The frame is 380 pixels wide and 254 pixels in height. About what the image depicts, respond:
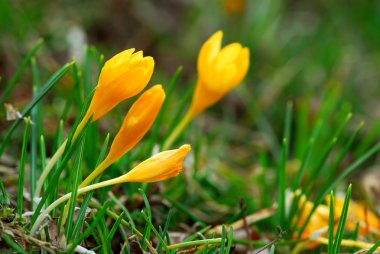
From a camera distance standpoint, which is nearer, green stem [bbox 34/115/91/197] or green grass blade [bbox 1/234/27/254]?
green grass blade [bbox 1/234/27/254]

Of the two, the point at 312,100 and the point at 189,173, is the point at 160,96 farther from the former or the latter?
the point at 312,100

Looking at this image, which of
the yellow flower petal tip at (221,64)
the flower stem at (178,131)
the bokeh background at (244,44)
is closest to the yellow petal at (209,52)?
the yellow flower petal tip at (221,64)

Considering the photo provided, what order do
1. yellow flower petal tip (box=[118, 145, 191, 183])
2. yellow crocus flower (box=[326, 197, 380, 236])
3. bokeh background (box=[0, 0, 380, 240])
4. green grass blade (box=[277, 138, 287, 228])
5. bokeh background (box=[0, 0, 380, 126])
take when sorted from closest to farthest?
1. yellow flower petal tip (box=[118, 145, 191, 183])
2. green grass blade (box=[277, 138, 287, 228])
3. yellow crocus flower (box=[326, 197, 380, 236])
4. bokeh background (box=[0, 0, 380, 240])
5. bokeh background (box=[0, 0, 380, 126])

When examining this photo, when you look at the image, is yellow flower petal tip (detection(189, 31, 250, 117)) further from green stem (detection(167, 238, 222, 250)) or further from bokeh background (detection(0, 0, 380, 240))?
bokeh background (detection(0, 0, 380, 240))

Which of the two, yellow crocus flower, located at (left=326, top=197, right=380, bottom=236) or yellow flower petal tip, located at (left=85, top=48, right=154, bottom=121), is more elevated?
yellow flower petal tip, located at (left=85, top=48, right=154, bottom=121)

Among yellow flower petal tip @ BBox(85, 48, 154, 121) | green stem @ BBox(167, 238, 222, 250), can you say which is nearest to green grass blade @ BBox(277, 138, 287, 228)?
green stem @ BBox(167, 238, 222, 250)

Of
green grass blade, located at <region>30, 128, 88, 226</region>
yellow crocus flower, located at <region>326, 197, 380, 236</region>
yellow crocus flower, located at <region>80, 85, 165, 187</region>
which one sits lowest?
yellow crocus flower, located at <region>326, 197, 380, 236</region>

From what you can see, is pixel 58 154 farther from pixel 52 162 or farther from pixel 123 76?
pixel 123 76
